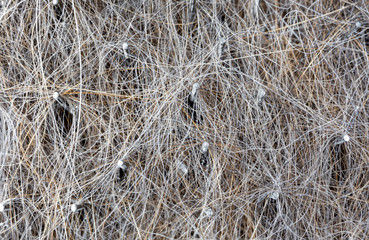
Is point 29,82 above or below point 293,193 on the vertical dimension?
above

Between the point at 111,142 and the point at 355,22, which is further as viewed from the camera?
the point at 355,22

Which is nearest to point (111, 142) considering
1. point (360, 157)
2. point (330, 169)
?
point (330, 169)

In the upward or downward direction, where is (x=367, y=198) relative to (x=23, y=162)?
downward

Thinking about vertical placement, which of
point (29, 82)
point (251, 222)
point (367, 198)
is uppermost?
point (29, 82)

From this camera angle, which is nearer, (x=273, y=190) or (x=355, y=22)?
(x=273, y=190)

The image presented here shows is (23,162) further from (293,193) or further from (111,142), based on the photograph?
(293,193)

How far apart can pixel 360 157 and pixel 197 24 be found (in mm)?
814

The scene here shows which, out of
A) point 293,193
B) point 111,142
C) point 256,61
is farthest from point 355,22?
point 111,142

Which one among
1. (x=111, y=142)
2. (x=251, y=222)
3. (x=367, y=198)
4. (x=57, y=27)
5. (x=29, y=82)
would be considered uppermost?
(x=57, y=27)

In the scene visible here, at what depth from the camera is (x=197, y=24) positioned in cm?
113

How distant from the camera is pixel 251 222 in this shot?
103 cm

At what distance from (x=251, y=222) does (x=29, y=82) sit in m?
0.96

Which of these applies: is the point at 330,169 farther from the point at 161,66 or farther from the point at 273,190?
the point at 161,66

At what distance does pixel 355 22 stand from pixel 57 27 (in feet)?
3.87
